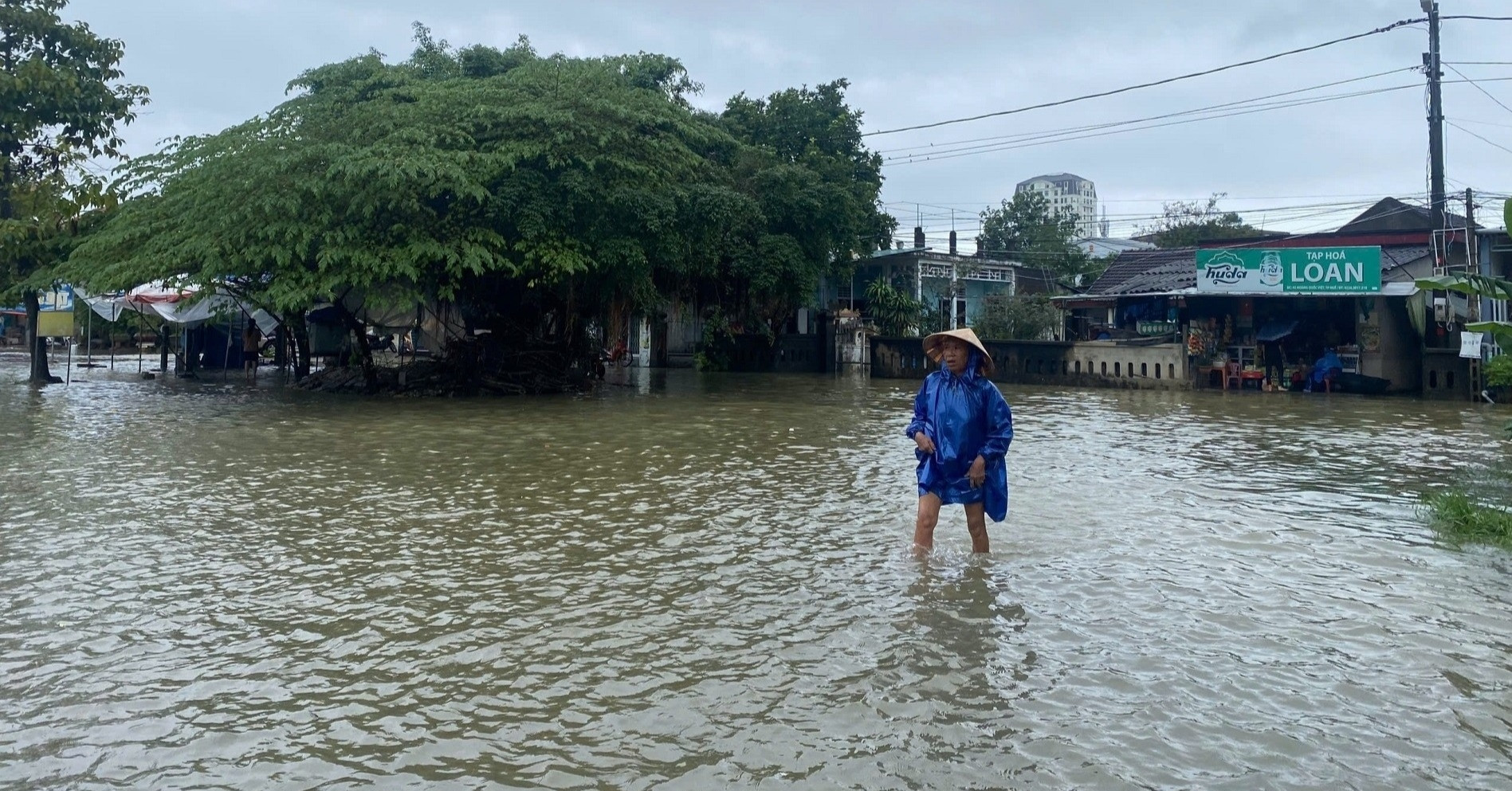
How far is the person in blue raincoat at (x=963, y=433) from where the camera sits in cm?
731

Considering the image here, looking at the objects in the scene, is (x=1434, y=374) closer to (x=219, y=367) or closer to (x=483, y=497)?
(x=483, y=497)

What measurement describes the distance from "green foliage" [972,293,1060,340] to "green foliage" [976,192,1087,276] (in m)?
17.0

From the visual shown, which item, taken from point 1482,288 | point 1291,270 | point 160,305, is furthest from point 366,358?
point 1482,288

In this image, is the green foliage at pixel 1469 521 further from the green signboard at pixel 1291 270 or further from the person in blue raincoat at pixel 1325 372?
the person in blue raincoat at pixel 1325 372

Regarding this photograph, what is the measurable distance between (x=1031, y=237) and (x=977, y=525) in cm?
4831

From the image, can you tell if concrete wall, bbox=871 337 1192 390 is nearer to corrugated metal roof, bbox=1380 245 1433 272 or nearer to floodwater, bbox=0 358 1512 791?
corrugated metal roof, bbox=1380 245 1433 272

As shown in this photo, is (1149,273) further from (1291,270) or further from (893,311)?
(893,311)

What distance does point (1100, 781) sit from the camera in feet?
13.2

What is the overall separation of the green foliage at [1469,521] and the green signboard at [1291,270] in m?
15.7

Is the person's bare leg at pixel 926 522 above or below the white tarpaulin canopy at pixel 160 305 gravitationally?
below

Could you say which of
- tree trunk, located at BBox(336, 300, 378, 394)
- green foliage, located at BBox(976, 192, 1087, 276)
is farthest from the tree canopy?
green foliage, located at BBox(976, 192, 1087, 276)

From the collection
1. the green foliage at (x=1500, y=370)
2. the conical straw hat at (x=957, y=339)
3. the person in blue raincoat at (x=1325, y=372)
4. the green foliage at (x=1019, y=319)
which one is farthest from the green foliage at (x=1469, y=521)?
the green foliage at (x=1019, y=319)

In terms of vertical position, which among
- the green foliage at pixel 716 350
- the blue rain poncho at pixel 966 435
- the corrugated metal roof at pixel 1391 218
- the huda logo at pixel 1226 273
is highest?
the corrugated metal roof at pixel 1391 218

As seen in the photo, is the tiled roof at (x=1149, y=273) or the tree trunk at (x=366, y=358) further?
the tiled roof at (x=1149, y=273)
